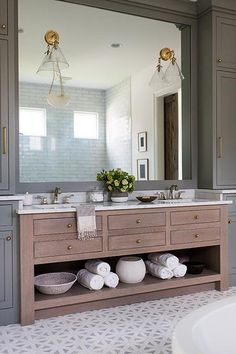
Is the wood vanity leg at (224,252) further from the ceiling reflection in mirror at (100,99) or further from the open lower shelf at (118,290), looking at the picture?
the ceiling reflection in mirror at (100,99)

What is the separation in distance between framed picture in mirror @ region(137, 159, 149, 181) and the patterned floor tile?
1382 mm

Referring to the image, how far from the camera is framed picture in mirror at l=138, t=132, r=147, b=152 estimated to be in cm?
460

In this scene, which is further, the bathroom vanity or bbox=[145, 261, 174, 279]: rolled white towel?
bbox=[145, 261, 174, 279]: rolled white towel

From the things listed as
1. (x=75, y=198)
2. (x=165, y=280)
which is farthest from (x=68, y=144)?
(x=165, y=280)

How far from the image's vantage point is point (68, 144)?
5.00 meters

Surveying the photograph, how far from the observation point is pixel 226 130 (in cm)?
375

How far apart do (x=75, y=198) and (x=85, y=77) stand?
1940 millimetres

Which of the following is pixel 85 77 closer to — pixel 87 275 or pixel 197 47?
pixel 197 47

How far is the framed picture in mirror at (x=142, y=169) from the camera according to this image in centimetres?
408

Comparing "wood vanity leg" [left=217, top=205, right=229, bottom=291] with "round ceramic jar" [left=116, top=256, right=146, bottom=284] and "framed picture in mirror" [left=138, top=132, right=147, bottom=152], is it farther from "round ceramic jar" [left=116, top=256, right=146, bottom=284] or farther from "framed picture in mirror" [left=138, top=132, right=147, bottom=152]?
"framed picture in mirror" [left=138, top=132, right=147, bottom=152]

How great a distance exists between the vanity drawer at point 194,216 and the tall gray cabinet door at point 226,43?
56.9 inches

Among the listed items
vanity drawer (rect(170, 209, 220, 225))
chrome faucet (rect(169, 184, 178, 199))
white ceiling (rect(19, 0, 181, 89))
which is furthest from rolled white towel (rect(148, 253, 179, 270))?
white ceiling (rect(19, 0, 181, 89))

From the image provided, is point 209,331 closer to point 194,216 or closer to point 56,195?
point 194,216

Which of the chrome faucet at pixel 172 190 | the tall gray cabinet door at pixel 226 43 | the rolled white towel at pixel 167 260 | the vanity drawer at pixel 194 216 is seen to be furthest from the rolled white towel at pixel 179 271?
the tall gray cabinet door at pixel 226 43
